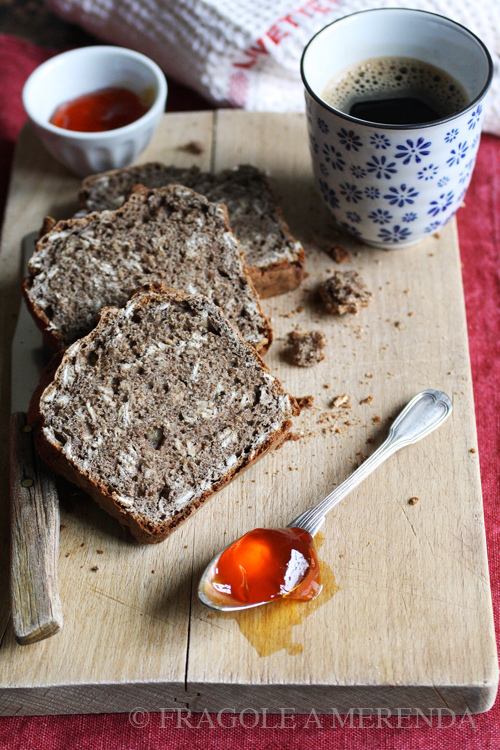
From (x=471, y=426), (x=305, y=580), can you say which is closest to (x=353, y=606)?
(x=305, y=580)

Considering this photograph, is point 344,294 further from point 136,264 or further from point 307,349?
point 136,264

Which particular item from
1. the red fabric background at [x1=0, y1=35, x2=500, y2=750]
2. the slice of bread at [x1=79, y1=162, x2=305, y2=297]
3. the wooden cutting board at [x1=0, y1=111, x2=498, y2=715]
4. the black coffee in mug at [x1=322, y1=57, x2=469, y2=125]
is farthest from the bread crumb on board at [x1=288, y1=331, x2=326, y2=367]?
the black coffee in mug at [x1=322, y1=57, x2=469, y2=125]

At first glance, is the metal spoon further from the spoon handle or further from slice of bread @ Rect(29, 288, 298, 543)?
slice of bread @ Rect(29, 288, 298, 543)

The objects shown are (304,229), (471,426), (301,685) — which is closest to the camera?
(301,685)

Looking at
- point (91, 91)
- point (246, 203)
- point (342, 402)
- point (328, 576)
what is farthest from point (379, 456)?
point (91, 91)

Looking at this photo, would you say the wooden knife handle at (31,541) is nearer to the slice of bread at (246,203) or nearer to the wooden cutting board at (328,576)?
the wooden cutting board at (328,576)

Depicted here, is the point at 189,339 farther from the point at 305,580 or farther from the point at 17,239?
the point at 17,239
